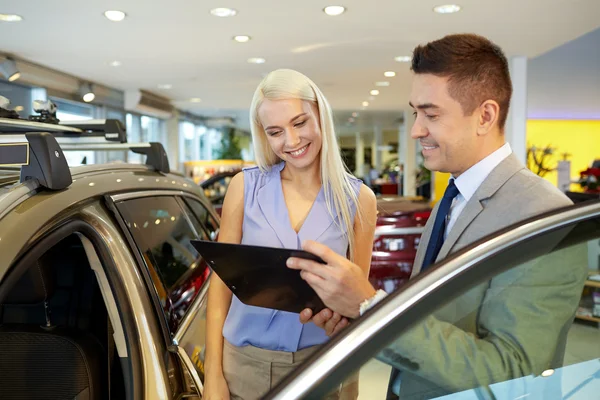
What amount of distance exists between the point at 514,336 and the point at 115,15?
20.3 ft

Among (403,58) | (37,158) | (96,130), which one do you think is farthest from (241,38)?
(37,158)

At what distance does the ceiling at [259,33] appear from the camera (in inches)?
232

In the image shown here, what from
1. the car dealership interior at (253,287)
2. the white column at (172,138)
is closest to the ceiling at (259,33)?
the car dealership interior at (253,287)

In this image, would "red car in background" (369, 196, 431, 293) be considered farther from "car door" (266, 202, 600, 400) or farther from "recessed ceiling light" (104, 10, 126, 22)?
"car door" (266, 202, 600, 400)

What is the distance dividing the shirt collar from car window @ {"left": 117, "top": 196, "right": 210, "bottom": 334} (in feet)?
3.39

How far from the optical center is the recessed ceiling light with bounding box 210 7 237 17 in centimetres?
594

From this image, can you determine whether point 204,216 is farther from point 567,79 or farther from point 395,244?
point 567,79

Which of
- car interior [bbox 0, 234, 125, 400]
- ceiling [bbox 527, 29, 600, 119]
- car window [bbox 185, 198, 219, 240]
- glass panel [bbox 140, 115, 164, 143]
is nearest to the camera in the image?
car interior [bbox 0, 234, 125, 400]

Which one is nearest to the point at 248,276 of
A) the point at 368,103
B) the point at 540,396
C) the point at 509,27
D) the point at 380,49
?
the point at 540,396

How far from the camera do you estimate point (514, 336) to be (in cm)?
86

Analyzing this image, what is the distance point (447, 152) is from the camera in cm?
124

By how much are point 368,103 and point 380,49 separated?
25.1 feet

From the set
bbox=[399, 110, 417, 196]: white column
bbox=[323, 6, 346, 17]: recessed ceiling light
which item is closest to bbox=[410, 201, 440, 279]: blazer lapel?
bbox=[323, 6, 346, 17]: recessed ceiling light

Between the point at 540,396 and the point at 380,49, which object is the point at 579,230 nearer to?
the point at 540,396
